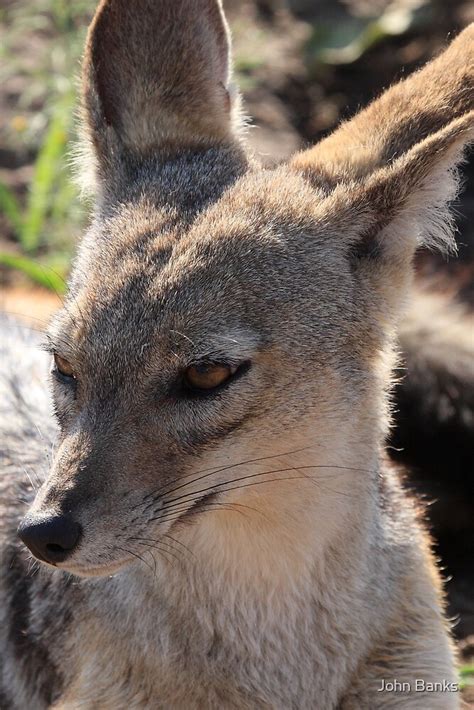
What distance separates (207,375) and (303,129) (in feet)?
18.8

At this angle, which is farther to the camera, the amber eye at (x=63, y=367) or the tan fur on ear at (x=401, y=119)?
the tan fur on ear at (x=401, y=119)

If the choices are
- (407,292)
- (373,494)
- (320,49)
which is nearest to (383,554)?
(373,494)

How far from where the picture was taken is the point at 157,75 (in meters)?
4.49

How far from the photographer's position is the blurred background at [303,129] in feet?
19.4

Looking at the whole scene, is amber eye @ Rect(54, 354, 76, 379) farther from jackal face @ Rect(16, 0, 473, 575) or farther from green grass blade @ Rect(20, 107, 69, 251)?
green grass blade @ Rect(20, 107, 69, 251)

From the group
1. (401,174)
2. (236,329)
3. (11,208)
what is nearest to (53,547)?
(236,329)

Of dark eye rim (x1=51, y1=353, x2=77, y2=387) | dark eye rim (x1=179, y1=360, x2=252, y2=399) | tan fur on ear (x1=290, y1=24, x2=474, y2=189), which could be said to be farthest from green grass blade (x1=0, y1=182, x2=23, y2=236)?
dark eye rim (x1=179, y1=360, x2=252, y2=399)

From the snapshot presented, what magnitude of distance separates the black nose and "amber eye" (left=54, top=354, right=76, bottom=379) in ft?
1.87

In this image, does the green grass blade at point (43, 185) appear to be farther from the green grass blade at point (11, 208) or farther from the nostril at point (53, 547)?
the nostril at point (53, 547)

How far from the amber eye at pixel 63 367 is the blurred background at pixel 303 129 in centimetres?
243

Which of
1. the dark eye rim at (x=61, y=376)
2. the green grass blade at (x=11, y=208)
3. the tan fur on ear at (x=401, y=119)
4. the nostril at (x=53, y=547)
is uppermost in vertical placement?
the green grass blade at (x=11, y=208)

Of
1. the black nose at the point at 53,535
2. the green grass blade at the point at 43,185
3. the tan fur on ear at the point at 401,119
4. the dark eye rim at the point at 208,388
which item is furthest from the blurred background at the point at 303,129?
the black nose at the point at 53,535

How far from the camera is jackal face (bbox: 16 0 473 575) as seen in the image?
341 cm

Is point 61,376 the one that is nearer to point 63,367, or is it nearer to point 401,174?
point 63,367
